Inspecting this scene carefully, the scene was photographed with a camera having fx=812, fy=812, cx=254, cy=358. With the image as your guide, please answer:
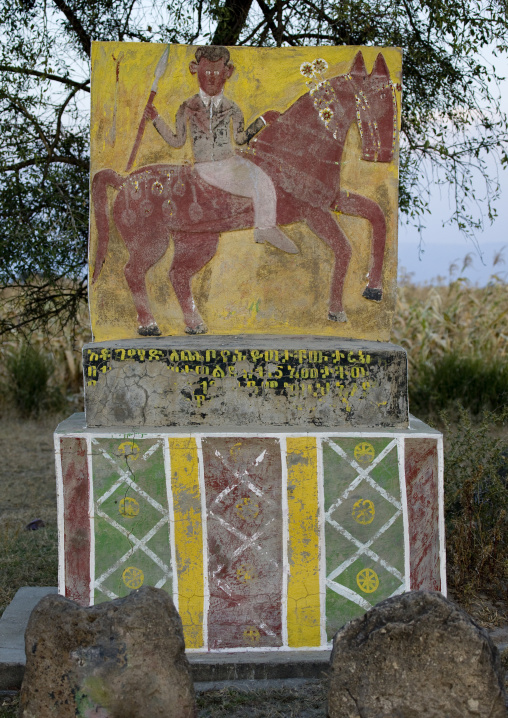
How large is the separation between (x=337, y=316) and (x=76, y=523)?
165 cm

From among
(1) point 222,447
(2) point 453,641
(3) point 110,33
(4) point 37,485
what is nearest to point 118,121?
(1) point 222,447

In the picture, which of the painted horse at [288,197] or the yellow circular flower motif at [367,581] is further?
the painted horse at [288,197]

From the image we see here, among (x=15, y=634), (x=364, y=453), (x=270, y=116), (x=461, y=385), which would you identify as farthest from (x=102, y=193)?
(x=461, y=385)

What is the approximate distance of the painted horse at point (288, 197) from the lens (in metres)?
4.15

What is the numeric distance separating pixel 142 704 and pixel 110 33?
16.8ft

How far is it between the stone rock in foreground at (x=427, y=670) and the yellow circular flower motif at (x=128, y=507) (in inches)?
55.7

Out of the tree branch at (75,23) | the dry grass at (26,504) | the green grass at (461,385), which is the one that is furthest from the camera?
the green grass at (461,385)

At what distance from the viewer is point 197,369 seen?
12.6 ft

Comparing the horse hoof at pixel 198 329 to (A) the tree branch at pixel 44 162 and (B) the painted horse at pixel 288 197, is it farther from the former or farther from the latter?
(A) the tree branch at pixel 44 162

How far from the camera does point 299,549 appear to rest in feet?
12.5

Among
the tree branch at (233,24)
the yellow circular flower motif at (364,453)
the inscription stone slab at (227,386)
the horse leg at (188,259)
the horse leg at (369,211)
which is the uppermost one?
the tree branch at (233,24)

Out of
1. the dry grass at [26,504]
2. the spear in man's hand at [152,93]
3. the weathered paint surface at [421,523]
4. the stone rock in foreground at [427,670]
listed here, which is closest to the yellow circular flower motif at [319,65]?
the spear in man's hand at [152,93]

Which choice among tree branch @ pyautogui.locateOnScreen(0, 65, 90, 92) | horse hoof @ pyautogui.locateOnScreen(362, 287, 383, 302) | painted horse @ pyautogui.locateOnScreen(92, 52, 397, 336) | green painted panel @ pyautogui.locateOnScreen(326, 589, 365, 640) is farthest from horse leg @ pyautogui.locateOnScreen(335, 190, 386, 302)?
tree branch @ pyautogui.locateOnScreen(0, 65, 90, 92)

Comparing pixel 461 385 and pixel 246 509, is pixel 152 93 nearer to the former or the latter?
pixel 246 509
